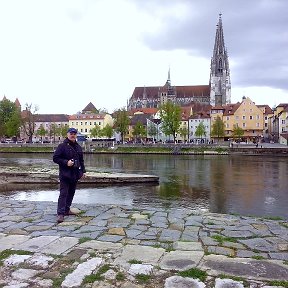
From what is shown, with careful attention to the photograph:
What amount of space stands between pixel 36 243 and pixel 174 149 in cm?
7704

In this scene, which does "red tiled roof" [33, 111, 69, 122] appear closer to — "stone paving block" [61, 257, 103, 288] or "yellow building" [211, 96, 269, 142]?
"yellow building" [211, 96, 269, 142]

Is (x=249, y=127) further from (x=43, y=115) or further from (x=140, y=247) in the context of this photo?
(x=140, y=247)

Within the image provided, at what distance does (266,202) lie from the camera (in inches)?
794

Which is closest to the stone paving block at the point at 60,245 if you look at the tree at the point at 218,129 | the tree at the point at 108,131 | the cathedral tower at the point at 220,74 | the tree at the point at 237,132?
the tree at the point at 237,132

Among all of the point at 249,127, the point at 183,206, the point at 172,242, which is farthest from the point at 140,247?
the point at 249,127

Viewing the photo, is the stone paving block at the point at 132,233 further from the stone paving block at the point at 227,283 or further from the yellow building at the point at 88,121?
the yellow building at the point at 88,121

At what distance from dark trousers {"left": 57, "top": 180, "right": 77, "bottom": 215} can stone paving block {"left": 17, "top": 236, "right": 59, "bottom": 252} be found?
76.0 inches

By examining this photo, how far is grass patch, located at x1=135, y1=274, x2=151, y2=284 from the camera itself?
5383mm

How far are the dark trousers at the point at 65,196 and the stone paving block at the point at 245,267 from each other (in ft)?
14.8

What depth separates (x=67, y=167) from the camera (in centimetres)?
970

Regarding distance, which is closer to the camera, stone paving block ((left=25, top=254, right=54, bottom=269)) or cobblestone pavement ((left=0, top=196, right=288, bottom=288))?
cobblestone pavement ((left=0, top=196, right=288, bottom=288))

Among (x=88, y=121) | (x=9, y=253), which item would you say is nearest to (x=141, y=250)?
(x=9, y=253)

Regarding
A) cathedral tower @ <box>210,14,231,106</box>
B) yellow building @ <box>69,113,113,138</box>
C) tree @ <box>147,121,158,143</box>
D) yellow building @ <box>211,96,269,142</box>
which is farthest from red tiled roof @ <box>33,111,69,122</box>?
yellow building @ <box>211,96,269,142</box>

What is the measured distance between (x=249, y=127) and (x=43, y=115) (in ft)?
285
